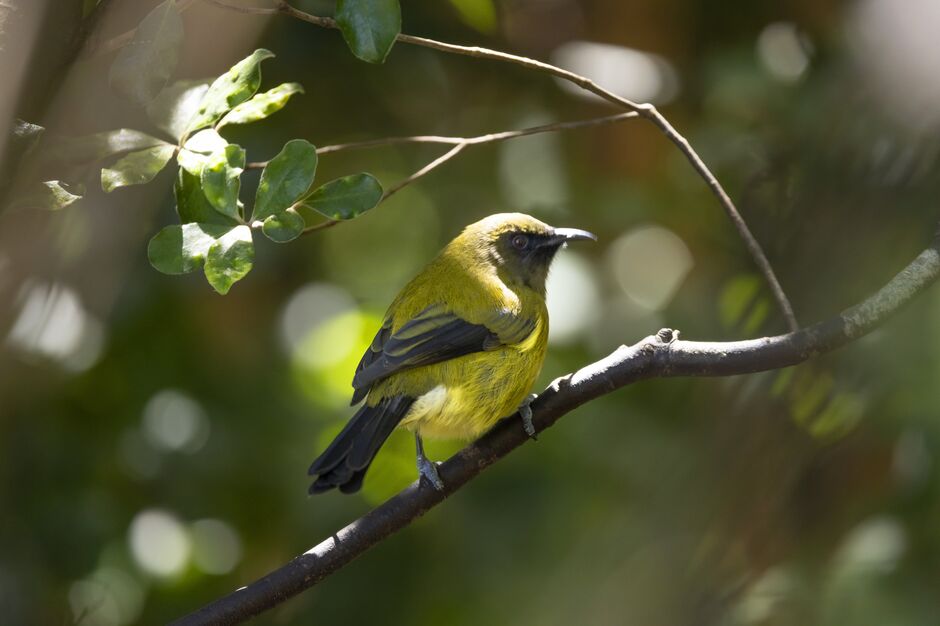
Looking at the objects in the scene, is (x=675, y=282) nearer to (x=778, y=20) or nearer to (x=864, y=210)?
(x=778, y=20)

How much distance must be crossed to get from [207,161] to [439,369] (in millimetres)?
1311

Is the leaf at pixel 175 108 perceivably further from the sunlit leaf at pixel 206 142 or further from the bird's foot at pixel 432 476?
the bird's foot at pixel 432 476

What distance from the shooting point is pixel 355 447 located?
10.4ft

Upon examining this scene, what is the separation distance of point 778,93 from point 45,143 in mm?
3092

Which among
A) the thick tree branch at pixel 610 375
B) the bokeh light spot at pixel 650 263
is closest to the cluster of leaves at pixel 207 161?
the thick tree branch at pixel 610 375

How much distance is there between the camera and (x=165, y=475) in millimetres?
4258

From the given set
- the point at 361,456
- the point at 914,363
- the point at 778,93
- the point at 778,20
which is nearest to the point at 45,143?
the point at 361,456

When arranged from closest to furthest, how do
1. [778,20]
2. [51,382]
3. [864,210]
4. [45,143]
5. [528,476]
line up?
1. [45,143]
2. [864,210]
3. [51,382]
4. [528,476]
5. [778,20]

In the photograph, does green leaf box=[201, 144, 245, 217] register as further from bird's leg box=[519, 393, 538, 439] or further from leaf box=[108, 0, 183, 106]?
bird's leg box=[519, 393, 538, 439]

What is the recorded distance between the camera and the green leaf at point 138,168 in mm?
2346

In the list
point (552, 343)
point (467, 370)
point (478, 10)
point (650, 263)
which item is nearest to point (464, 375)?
point (467, 370)

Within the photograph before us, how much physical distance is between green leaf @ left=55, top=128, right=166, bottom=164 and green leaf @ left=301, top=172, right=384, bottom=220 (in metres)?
0.40

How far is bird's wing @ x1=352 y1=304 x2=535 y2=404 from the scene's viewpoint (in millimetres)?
3256

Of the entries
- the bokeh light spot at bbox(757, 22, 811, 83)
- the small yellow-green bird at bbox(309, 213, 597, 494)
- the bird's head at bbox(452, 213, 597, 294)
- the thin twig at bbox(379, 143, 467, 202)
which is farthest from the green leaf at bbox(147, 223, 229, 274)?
the bokeh light spot at bbox(757, 22, 811, 83)
